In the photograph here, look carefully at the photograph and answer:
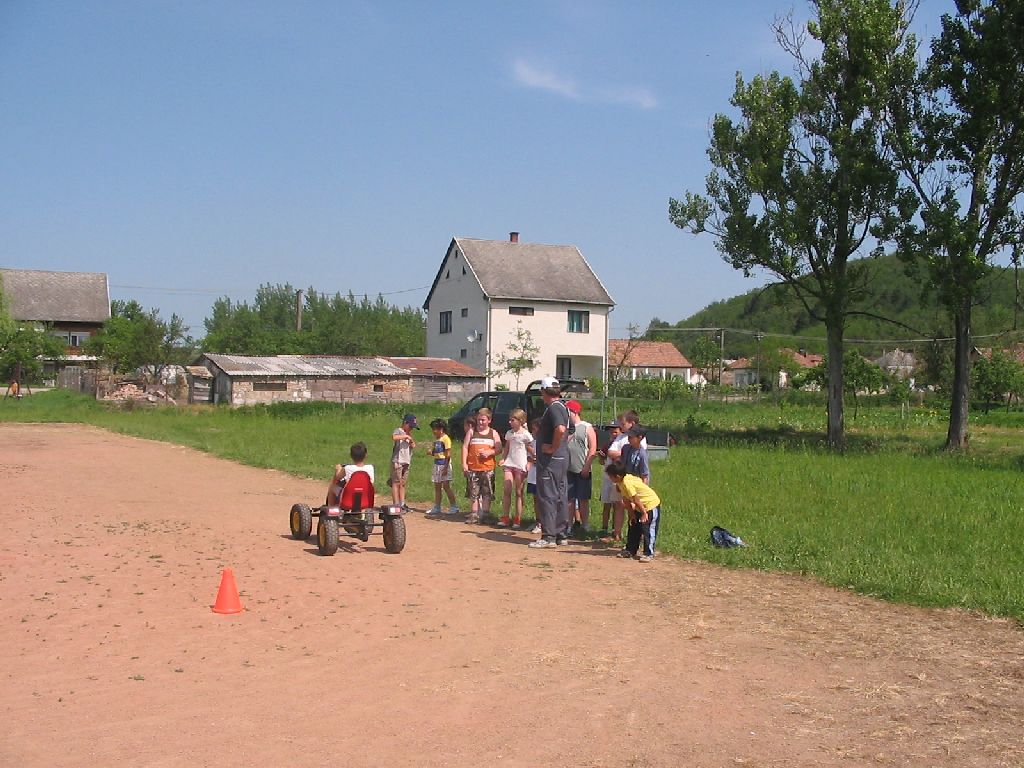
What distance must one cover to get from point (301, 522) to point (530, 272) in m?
50.4

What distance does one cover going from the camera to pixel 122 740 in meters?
5.44

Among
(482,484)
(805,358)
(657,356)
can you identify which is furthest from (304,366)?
(805,358)

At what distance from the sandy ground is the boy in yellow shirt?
0.27 metres

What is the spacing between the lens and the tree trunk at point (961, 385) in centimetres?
2705

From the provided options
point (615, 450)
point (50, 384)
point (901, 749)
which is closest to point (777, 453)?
point (615, 450)

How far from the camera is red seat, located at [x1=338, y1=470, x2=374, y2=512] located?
11516 millimetres

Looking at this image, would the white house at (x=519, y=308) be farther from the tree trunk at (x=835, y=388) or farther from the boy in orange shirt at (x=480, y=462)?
the boy in orange shirt at (x=480, y=462)

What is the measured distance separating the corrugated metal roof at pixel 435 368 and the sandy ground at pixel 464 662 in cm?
4044

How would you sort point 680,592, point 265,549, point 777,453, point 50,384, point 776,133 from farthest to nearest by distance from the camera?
1. point 50,384
2. point 776,133
3. point 777,453
4. point 265,549
5. point 680,592

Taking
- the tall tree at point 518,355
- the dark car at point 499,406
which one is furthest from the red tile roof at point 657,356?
the dark car at point 499,406

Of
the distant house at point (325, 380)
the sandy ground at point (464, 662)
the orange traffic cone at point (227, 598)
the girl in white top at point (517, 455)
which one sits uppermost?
the distant house at point (325, 380)

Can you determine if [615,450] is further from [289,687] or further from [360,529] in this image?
[289,687]

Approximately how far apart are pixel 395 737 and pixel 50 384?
72.2m

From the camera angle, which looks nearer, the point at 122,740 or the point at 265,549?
the point at 122,740
